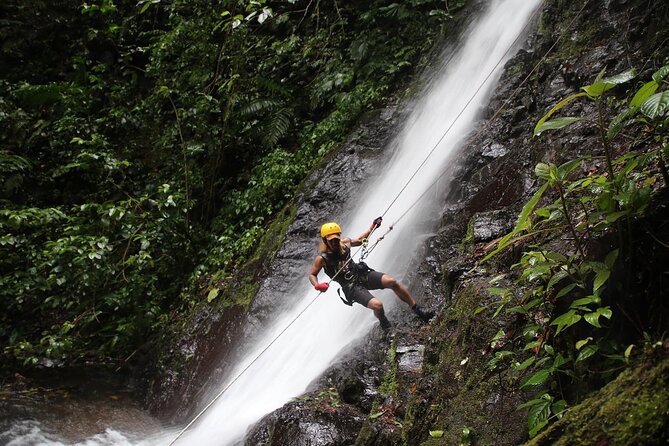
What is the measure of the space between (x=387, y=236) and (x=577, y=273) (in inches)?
185

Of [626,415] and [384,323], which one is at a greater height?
[626,415]

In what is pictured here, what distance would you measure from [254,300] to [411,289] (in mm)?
2618

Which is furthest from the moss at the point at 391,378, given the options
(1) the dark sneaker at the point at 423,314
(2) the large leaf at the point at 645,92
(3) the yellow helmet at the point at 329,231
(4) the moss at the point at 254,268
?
(4) the moss at the point at 254,268

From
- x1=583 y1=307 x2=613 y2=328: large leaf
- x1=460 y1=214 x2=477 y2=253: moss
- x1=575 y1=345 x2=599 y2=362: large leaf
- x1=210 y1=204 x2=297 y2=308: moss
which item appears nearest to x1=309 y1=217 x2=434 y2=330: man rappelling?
x1=460 y1=214 x2=477 y2=253: moss

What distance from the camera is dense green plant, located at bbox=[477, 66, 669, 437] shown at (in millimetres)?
2496

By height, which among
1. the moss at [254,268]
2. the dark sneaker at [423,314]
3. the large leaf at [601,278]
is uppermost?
the large leaf at [601,278]

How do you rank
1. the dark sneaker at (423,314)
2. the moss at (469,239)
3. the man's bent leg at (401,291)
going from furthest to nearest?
the man's bent leg at (401,291)
the dark sneaker at (423,314)
the moss at (469,239)

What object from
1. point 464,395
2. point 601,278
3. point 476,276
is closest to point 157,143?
point 476,276

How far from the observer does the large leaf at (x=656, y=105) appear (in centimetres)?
238

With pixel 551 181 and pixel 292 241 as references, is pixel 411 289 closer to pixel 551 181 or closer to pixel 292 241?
pixel 292 241

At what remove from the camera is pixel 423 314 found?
17.3ft

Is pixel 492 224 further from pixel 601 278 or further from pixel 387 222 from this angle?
pixel 601 278

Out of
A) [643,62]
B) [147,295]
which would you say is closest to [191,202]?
[147,295]

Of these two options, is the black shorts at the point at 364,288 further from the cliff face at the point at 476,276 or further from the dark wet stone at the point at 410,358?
the dark wet stone at the point at 410,358
